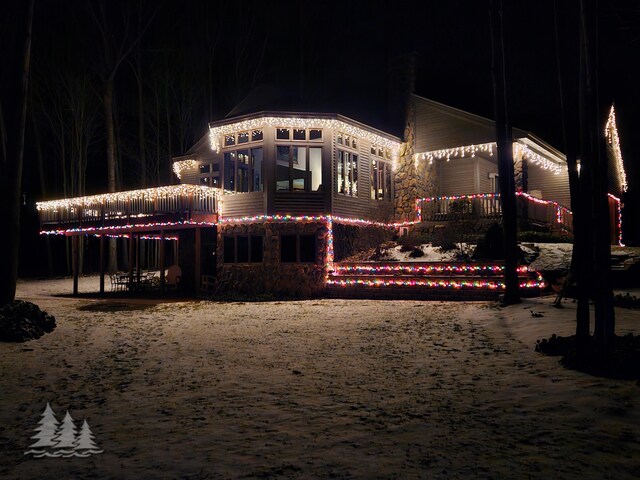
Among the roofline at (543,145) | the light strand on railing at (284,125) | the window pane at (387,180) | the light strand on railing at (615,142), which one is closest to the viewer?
the light strand on railing at (284,125)

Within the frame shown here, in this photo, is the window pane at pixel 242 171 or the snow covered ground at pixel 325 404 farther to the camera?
the window pane at pixel 242 171

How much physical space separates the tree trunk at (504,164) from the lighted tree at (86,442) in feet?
34.0

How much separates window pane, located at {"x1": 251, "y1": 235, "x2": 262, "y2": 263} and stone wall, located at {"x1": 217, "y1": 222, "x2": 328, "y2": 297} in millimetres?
199

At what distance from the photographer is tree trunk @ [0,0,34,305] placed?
10.6m

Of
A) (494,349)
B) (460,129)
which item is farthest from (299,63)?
(494,349)

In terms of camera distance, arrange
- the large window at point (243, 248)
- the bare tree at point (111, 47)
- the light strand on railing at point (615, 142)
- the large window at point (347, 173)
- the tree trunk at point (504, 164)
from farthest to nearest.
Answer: the bare tree at point (111, 47) < the light strand on railing at point (615, 142) < the large window at point (347, 173) < the large window at point (243, 248) < the tree trunk at point (504, 164)

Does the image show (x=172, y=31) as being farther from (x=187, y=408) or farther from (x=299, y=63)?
(x=187, y=408)

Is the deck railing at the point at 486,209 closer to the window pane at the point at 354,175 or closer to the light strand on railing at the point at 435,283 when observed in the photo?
the window pane at the point at 354,175

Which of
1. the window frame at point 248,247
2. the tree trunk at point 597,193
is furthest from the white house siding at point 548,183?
the tree trunk at point 597,193

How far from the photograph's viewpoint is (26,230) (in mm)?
41031

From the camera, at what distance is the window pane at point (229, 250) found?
18141mm

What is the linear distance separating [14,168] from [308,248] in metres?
9.38

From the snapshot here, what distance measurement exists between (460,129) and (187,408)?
1911 centimetres

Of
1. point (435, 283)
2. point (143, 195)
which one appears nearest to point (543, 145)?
point (435, 283)
